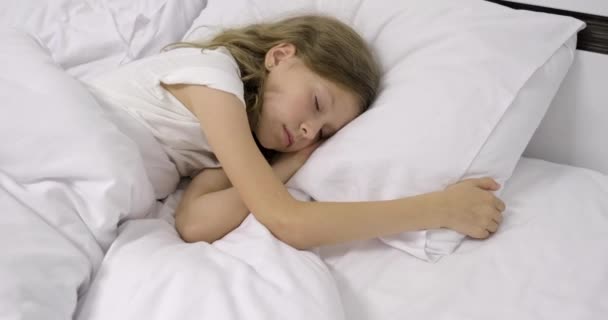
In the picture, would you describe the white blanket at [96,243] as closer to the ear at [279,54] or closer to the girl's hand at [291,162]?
the girl's hand at [291,162]

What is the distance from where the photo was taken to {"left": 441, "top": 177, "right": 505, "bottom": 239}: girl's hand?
34.6 inches

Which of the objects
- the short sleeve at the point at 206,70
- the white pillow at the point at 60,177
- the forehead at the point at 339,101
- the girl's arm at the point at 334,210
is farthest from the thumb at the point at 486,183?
the white pillow at the point at 60,177

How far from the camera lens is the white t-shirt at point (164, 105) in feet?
3.29

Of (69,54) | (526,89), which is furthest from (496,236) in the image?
(69,54)

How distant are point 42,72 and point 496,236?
77cm

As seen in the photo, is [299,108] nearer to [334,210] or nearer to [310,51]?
[310,51]

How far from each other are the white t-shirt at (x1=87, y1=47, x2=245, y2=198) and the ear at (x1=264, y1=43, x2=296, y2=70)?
68 millimetres

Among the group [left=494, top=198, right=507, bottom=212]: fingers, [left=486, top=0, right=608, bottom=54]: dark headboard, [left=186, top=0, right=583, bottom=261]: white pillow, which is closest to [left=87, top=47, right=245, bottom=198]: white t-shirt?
[left=186, top=0, right=583, bottom=261]: white pillow

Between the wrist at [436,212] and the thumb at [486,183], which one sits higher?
the thumb at [486,183]

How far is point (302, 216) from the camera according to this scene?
2.83ft

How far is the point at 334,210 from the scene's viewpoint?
87 centimetres

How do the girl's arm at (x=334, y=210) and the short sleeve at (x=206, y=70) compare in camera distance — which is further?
the short sleeve at (x=206, y=70)

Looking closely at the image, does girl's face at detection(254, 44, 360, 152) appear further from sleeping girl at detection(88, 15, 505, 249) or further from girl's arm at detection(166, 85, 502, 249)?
girl's arm at detection(166, 85, 502, 249)

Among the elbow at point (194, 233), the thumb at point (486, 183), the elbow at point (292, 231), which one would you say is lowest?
the elbow at point (194, 233)
